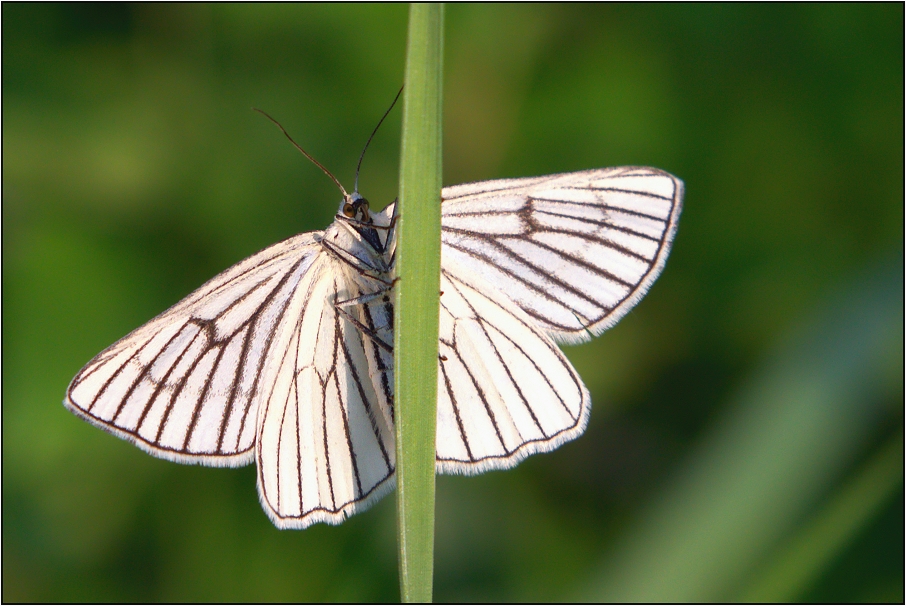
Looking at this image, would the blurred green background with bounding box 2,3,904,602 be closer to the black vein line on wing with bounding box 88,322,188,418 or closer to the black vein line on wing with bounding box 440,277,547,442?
the black vein line on wing with bounding box 440,277,547,442

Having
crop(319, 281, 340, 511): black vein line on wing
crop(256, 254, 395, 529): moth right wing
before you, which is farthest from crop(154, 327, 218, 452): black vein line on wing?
crop(319, 281, 340, 511): black vein line on wing

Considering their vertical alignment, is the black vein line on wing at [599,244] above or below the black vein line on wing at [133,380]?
above

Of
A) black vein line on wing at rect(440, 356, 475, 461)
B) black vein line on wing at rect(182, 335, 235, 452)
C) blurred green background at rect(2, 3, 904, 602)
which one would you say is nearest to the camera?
black vein line on wing at rect(182, 335, 235, 452)

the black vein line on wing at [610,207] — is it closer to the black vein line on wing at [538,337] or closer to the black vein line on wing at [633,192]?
the black vein line on wing at [633,192]

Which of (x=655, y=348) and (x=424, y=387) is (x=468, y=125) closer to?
(x=655, y=348)

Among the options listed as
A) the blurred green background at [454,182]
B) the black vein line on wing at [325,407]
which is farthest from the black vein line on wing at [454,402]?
the blurred green background at [454,182]

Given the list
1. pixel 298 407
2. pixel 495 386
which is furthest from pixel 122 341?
pixel 495 386
